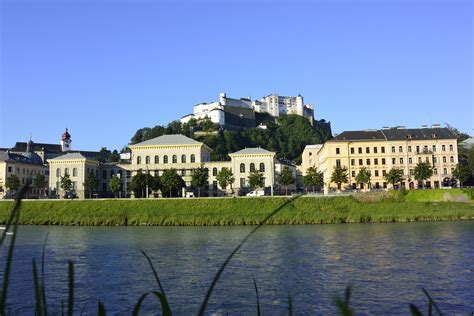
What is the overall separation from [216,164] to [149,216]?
1032 inches

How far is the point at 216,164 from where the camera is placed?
7312cm

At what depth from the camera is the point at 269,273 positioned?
17922 millimetres

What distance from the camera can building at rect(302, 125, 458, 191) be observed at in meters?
67.7

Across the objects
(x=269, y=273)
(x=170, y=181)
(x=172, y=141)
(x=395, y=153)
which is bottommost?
(x=269, y=273)

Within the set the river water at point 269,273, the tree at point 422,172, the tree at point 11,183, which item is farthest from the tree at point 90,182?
the tree at point 422,172

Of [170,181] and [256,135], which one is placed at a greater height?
[256,135]

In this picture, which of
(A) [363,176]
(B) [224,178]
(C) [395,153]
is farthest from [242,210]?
(C) [395,153]

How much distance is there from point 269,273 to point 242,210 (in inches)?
1311

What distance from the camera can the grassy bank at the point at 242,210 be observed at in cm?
4459

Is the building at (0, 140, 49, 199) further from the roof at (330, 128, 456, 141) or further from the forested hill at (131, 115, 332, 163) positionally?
the roof at (330, 128, 456, 141)

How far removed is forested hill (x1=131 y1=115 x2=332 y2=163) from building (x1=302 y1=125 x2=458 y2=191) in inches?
1565

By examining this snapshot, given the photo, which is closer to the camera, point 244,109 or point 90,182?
point 90,182

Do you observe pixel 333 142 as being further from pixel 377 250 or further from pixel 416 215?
pixel 377 250

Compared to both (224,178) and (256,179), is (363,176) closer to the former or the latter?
(256,179)
